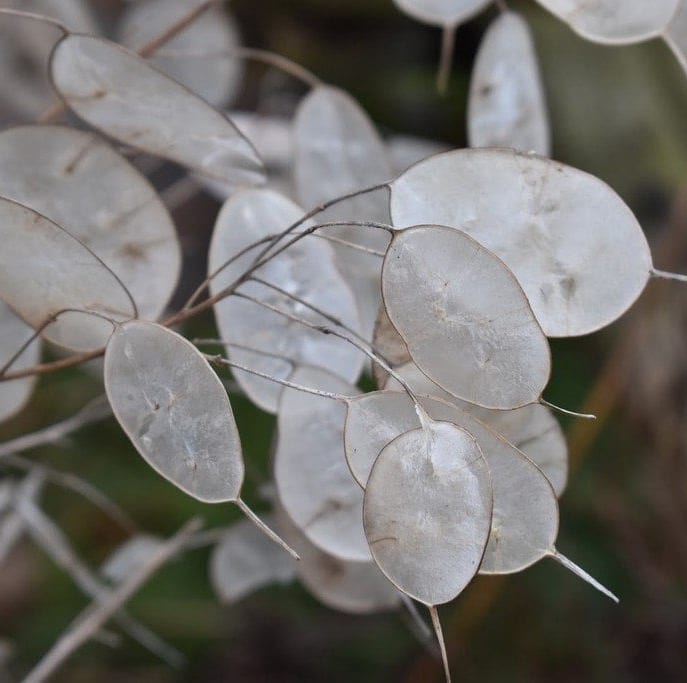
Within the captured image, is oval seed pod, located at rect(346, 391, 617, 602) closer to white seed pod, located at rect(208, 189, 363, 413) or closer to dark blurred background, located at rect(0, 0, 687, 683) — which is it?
white seed pod, located at rect(208, 189, 363, 413)

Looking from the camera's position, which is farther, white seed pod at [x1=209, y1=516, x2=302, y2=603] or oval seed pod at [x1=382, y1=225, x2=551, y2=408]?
white seed pod at [x1=209, y1=516, x2=302, y2=603]

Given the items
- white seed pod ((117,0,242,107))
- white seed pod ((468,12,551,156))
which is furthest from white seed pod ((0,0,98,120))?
white seed pod ((468,12,551,156))

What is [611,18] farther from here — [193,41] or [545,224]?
[193,41]

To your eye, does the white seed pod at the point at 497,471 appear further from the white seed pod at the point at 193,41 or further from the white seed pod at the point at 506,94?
the white seed pod at the point at 193,41

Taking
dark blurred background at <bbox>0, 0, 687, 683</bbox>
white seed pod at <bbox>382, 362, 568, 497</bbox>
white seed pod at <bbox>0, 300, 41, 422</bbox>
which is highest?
white seed pod at <bbox>382, 362, 568, 497</bbox>

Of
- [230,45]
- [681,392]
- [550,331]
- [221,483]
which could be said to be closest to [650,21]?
[550,331]

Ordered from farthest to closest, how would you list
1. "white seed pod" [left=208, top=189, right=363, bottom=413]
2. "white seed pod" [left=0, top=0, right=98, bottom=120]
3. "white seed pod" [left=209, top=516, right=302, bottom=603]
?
"white seed pod" [left=0, top=0, right=98, bottom=120]
"white seed pod" [left=209, top=516, right=302, bottom=603]
"white seed pod" [left=208, top=189, right=363, bottom=413]

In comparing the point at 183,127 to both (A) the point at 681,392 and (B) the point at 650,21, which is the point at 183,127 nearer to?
(B) the point at 650,21

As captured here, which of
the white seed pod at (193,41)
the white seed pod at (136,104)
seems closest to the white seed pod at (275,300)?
the white seed pod at (136,104)
